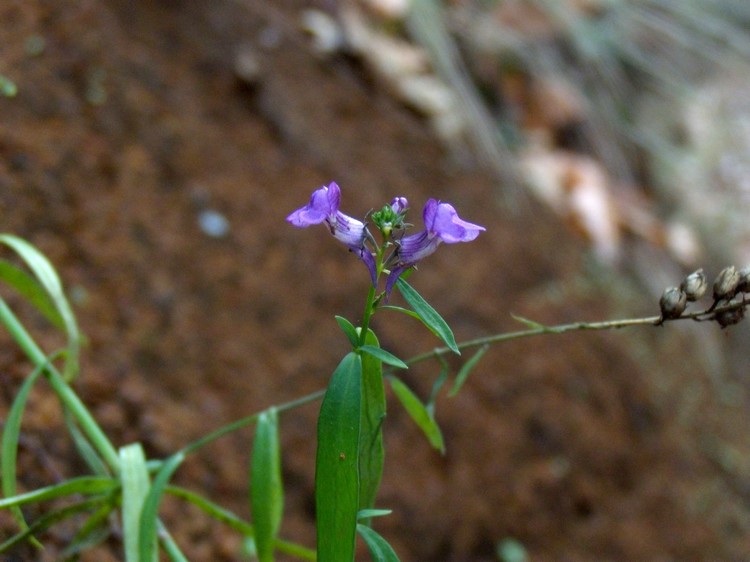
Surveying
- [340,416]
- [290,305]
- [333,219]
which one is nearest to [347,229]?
[333,219]

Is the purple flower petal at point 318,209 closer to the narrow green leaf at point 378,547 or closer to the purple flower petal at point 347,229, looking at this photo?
the purple flower petal at point 347,229

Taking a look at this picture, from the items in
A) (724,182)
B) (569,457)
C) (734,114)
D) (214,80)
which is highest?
(214,80)

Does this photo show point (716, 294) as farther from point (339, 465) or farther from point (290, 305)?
point (290, 305)

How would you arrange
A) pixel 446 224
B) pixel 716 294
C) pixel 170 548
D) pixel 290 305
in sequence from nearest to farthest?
pixel 446 224
pixel 716 294
pixel 170 548
pixel 290 305

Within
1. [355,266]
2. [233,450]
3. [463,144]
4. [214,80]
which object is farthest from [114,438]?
[463,144]

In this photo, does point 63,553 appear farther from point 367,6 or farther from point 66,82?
point 367,6

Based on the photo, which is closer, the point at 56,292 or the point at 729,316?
the point at 729,316

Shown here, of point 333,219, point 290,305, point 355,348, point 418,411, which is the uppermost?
point 333,219
